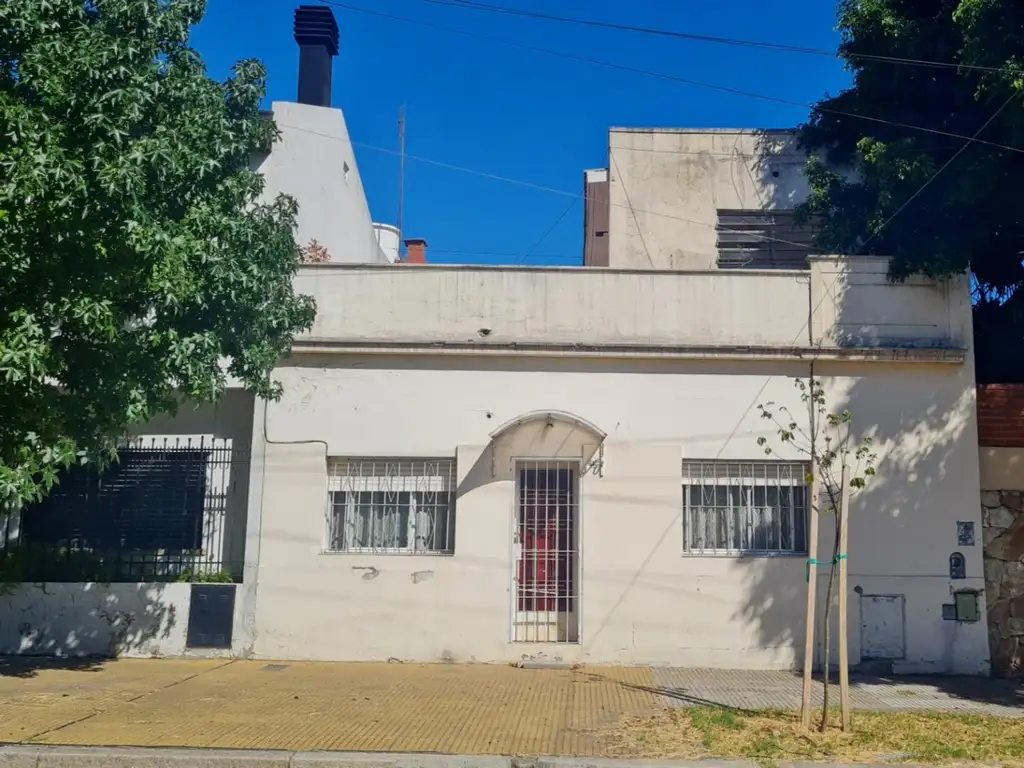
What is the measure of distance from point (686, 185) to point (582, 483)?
857cm

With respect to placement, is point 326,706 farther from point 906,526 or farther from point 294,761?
point 906,526

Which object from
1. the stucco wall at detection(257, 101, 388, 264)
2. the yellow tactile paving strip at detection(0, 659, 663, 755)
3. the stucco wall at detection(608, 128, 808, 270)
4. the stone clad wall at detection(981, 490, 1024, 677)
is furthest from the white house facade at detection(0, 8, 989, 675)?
the stucco wall at detection(608, 128, 808, 270)

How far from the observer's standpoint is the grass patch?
7.18 m

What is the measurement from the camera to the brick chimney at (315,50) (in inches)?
687

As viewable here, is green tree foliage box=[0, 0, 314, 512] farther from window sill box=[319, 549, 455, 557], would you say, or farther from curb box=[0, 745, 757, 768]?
window sill box=[319, 549, 455, 557]

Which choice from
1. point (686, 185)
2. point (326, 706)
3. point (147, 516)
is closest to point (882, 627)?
point (326, 706)

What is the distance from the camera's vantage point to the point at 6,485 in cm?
803

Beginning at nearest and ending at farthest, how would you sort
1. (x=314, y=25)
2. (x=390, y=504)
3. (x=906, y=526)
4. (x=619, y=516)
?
(x=906, y=526), (x=619, y=516), (x=390, y=504), (x=314, y=25)

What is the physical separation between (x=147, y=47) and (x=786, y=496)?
26.5 feet

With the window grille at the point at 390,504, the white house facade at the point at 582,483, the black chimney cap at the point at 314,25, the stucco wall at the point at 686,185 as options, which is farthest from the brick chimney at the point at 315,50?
the window grille at the point at 390,504

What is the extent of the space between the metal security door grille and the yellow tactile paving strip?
0.71m

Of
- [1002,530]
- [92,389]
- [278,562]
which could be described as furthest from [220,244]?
[1002,530]

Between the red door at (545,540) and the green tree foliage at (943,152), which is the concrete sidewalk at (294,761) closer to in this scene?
the red door at (545,540)

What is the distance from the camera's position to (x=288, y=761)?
6922mm
